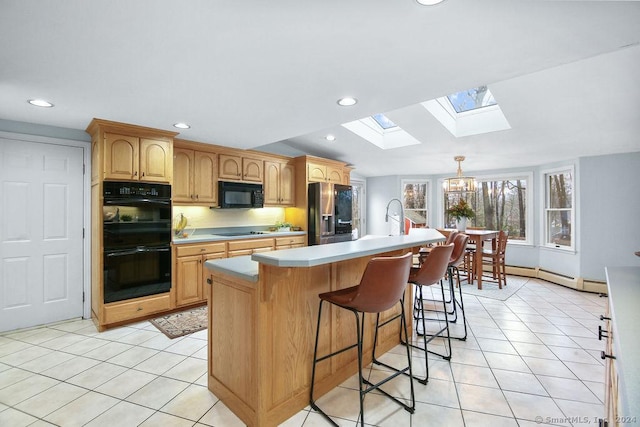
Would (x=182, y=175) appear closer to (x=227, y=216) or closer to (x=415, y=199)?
(x=227, y=216)

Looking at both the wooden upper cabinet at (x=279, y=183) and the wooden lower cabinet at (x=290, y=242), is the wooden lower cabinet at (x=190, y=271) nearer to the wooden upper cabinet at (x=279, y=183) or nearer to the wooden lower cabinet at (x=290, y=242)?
the wooden lower cabinet at (x=290, y=242)

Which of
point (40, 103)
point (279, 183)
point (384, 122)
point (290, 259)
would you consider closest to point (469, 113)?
point (384, 122)

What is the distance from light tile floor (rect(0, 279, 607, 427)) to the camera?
1.87 metres

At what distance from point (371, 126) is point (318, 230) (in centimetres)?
209

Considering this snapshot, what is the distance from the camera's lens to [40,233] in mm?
3328

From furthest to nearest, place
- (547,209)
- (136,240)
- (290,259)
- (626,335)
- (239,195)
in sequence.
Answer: (547,209)
(239,195)
(136,240)
(290,259)
(626,335)

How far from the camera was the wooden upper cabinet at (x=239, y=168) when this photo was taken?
4.52m

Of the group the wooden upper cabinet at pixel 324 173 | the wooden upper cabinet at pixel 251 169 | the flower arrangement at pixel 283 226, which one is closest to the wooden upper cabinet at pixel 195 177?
the wooden upper cabinet at pixel 251 169

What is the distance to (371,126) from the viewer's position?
17.3 ft

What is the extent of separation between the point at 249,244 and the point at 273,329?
280 centimetres

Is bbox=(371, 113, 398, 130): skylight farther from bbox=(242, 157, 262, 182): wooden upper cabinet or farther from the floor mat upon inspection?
the floor mat

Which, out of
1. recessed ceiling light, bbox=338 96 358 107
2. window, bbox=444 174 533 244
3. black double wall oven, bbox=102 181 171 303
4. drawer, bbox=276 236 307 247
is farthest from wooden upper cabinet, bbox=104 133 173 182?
window, bbox=444 174 533 244

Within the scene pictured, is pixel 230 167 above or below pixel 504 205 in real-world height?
above

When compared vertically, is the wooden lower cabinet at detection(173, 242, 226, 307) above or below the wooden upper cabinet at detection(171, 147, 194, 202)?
below
